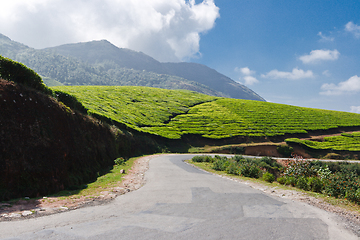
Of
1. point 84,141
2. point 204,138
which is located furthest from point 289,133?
point 84,141

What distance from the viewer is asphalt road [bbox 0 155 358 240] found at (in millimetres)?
5109

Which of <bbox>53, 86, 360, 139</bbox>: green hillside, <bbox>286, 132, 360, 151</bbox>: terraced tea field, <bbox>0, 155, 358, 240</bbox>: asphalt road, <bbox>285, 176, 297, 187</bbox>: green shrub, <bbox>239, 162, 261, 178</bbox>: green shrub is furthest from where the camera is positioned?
<bbox>53, 86, 360, 139</bbox>: green hillside

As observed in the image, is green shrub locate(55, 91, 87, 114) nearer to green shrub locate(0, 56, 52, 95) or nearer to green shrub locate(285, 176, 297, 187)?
green shrub locate(0, 56, 52, 95)

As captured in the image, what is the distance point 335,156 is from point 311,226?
51.4 m

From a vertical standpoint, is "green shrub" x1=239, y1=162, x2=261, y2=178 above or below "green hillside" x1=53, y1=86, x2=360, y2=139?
below

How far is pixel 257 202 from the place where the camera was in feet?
27.0

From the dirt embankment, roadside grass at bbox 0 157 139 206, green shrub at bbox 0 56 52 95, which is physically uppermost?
green shrub at bbox 0 56 52 95

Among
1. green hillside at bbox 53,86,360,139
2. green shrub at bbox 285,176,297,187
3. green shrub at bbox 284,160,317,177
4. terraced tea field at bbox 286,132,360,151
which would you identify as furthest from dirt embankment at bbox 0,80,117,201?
terraced tea field at bbox 286,132,360,151

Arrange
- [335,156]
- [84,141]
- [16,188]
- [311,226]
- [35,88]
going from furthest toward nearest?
[335,156] → [84,141] → [35,88] → [16,188] → [311,226]

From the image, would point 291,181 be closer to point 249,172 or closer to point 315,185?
point 315,185

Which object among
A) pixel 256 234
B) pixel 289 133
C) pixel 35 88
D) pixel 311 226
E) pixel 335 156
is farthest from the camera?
pixel 289 133

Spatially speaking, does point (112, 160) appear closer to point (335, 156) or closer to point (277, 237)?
point (277, 237)

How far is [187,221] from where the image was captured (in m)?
6.05

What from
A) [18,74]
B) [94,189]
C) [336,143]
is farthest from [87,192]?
[336,143]
